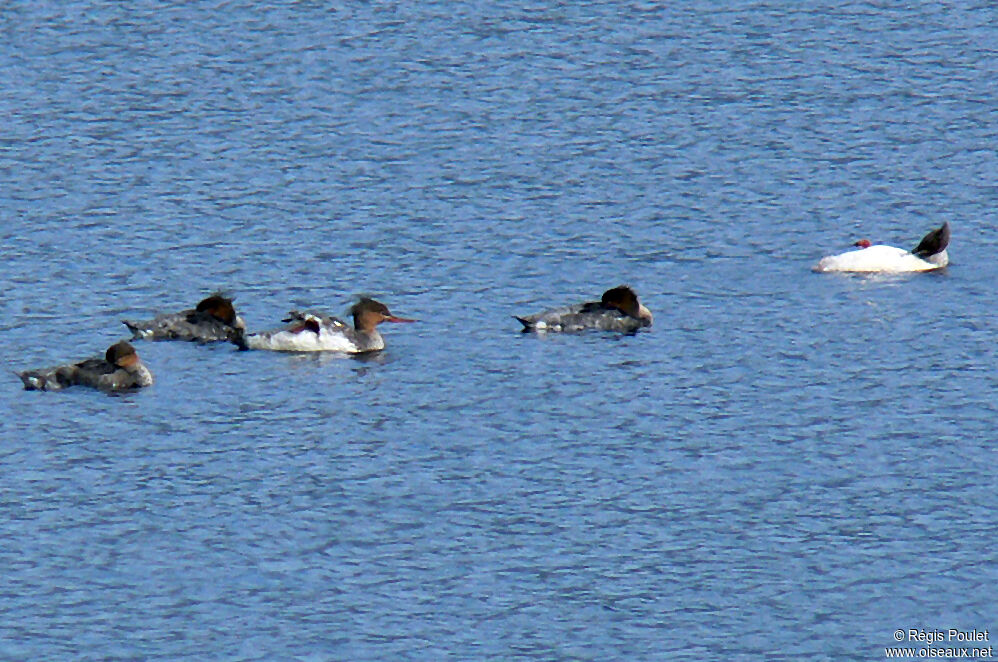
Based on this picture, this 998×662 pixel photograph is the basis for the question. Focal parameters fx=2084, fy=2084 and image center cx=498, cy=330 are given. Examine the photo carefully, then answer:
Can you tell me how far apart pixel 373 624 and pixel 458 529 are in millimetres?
2612

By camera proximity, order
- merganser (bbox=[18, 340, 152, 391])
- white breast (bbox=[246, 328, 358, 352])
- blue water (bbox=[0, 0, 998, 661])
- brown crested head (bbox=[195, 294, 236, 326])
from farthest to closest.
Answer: brown crested head (bbox=[195, 294, 236, 326])
white breast (bbox=[246, 328, 358, 352])
merganser (bbox=[18, 340, 152, 391])
blue water (bbox=[0, 0, 998, 661])

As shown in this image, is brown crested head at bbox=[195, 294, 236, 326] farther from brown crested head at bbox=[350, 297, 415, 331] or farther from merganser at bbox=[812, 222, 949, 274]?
merganser at bbox=[812, 222, 949, 274]

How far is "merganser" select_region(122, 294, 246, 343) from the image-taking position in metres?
29.6

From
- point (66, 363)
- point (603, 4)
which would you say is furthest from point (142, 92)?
point (66, 363)

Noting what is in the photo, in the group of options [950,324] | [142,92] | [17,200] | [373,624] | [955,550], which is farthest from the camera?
[142,92]

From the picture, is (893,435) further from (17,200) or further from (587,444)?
(17,200)

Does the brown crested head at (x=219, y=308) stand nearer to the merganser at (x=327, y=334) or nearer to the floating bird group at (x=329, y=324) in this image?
the floating bird group at (x=329, y=324)

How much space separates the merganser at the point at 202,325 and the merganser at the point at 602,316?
4.12 metres

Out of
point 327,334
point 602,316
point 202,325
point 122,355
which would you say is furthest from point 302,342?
point 602,316

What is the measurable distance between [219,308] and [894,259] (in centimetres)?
1109

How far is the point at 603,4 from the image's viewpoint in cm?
5153

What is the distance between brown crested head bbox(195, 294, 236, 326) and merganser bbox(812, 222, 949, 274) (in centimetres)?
960

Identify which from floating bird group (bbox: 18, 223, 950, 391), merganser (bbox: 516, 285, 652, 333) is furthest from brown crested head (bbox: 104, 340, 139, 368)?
merganser (bbox: 516, 285, 652, 333)

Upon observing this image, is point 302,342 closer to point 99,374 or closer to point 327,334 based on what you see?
point 327,334
